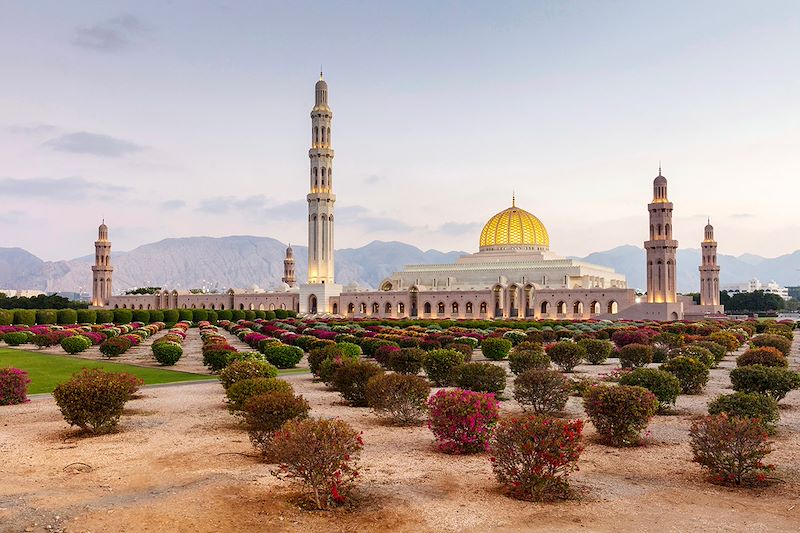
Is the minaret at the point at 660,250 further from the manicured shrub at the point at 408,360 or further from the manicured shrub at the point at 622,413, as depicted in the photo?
the manicured shrub at the point at 622,413

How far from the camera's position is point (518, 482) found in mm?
7820

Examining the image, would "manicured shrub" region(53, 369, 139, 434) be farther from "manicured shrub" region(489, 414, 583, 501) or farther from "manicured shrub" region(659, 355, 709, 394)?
"manicured shrub" region(659, 355, 709, 394)

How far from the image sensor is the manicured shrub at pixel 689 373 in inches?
653

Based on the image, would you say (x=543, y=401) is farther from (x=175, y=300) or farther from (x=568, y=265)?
(x=175, y=300)

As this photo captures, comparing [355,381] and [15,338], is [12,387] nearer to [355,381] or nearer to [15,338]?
[355,381]

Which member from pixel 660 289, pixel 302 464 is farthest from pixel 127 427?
pixel 660 289

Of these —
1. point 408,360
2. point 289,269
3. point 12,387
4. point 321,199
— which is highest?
point 321,199

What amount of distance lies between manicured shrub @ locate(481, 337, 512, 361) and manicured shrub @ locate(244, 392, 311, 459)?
640 inches

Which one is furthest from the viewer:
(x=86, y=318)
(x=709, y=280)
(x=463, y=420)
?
(x=709, y=280)

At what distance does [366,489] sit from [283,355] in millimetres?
14422

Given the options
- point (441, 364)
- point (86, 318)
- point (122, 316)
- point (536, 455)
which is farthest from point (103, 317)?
point (536, 455)

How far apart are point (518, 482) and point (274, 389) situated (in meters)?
5.46

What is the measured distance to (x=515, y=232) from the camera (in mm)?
84938

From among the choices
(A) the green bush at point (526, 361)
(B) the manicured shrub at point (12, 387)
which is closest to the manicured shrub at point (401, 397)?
(A) the green bush at point (526, 361)
